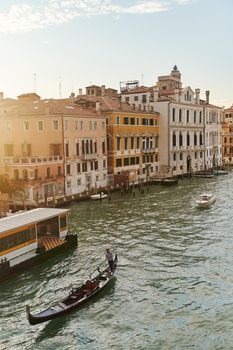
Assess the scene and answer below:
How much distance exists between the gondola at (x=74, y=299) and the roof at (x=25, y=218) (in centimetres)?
403

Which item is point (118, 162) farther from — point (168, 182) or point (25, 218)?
point (25, 218)

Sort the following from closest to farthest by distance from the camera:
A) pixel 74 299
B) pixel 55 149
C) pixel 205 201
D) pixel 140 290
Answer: pixel 74 299
pixel 140 290
pixel 205 201
pixel 55 149

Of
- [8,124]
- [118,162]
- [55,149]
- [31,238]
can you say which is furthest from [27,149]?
[31,238]

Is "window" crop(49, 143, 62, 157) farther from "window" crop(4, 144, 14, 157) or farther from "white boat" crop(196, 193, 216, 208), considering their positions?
"white boat" crop(196, 193, 216, 208)

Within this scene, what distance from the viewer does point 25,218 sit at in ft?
61.7

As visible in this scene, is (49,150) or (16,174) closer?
(16,174)

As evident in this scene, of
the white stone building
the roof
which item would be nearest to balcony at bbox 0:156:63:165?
the roof

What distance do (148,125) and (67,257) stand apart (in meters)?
28.7

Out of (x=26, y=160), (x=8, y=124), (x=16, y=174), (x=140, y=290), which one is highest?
(x=8, y=124)

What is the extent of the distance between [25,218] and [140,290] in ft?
21.2

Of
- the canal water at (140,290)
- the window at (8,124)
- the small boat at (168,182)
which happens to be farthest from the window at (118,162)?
the canal water at (140,290)

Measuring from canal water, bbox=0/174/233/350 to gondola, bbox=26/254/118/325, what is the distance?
0.90ft

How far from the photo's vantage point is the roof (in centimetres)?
1734

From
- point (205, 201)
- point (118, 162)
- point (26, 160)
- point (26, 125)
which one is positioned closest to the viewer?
point (205, 201)
